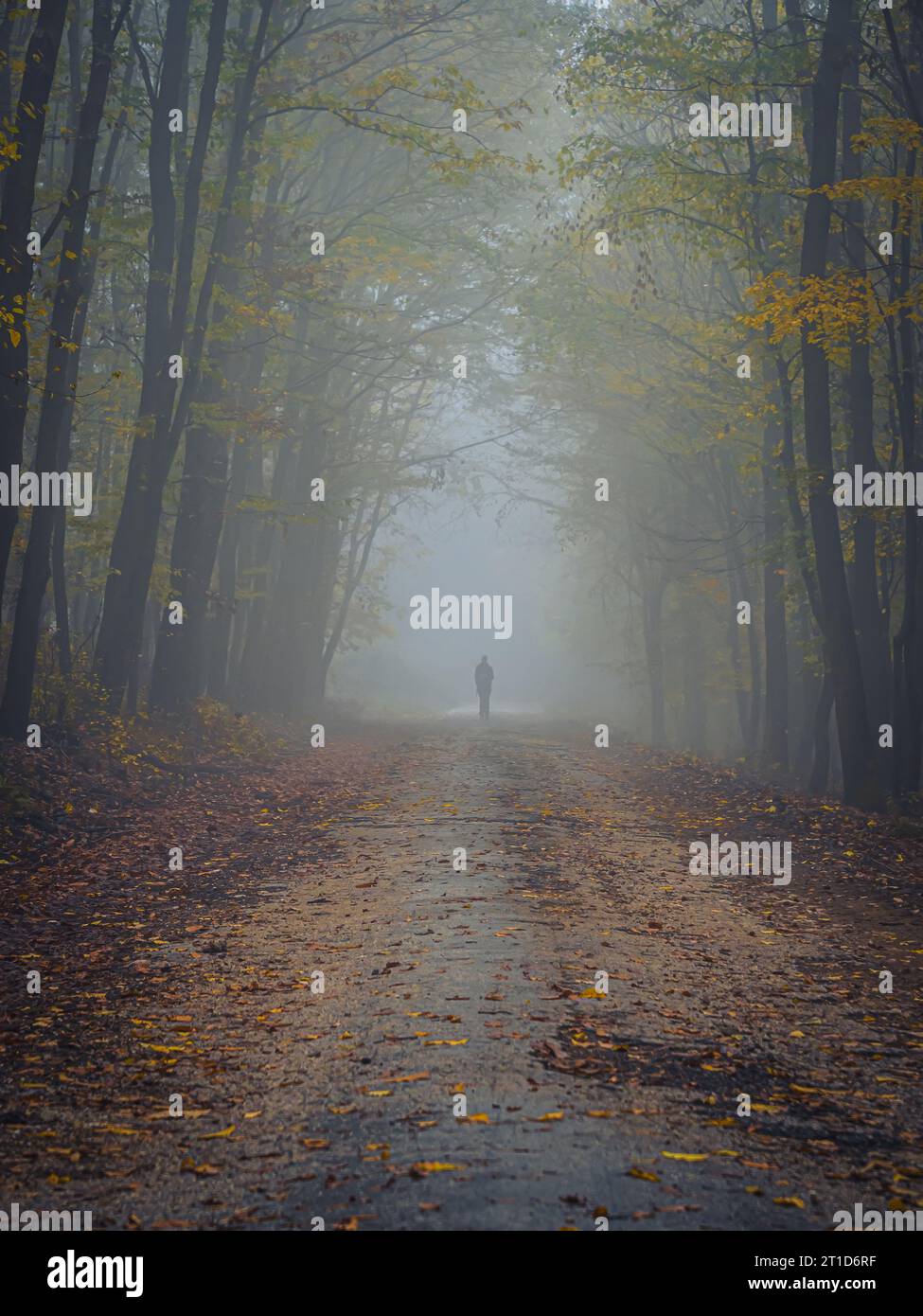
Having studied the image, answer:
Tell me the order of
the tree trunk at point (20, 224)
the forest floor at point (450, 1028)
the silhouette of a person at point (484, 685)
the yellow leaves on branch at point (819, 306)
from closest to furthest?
1. the forest floor at point (450, 1028)
2. the tree trunk at point (20, 224)
3. the yellow leaves on branch at point (819, 306)
4. the silhouette of a person at point (484, 685)

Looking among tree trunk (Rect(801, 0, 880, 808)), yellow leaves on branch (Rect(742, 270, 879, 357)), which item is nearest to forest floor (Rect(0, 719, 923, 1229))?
tree trunk (Rect(801, 0, 880, 808))

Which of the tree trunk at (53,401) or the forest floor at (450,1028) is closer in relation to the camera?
the forest floor at (450,1028)

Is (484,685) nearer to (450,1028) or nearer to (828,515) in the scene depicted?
(828,515)

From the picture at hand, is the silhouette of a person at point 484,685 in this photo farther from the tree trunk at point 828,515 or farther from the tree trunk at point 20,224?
the tree trunk at point 20,224

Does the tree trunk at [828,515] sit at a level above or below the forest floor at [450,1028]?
above

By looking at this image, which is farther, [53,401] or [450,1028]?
[53,401]

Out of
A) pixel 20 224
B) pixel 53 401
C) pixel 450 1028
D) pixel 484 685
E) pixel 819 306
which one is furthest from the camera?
pixel 484 685

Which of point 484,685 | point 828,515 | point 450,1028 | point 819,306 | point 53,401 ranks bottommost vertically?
point 450,1028

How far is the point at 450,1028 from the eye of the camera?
597 cm

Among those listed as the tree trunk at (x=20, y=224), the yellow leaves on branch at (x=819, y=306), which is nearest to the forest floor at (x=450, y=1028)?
the tree trunk at (x=20, y=224)

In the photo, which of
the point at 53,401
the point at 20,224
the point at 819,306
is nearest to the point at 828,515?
the point at 819,306

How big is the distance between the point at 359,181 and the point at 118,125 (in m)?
9.70

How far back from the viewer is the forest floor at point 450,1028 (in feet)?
14.1

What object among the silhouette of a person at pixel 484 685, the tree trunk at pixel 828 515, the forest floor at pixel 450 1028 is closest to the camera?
the forest floor at pixel 450 1028
